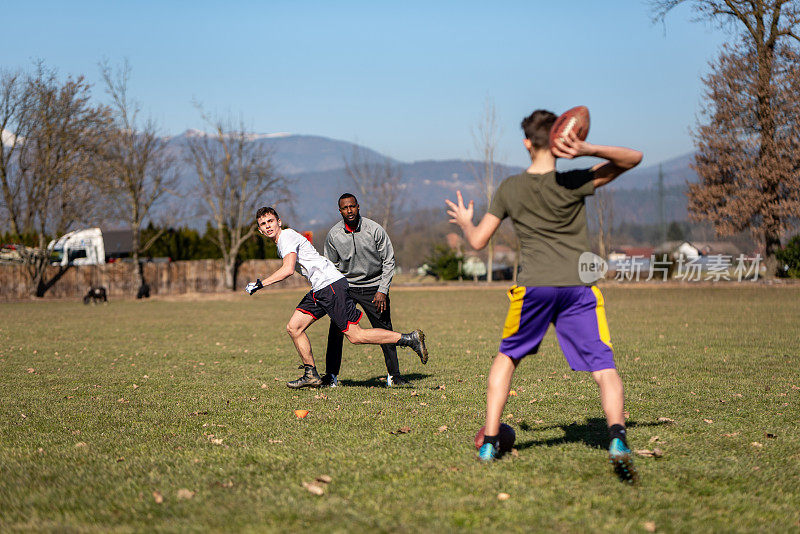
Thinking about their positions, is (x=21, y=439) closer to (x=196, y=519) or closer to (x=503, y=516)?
(x=196, y=519)

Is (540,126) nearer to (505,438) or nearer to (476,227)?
(476,227)

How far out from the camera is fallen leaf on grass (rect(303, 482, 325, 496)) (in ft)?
13.3

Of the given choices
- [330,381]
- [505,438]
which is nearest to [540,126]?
[505,438]

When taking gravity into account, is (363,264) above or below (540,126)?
below

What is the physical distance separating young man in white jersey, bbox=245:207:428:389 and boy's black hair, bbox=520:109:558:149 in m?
3.58

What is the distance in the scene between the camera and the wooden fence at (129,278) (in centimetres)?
3644

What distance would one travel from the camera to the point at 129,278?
39312 mm

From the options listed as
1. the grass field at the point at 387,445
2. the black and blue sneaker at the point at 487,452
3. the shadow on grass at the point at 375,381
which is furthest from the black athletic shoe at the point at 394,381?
the black and blue sneaker at the point at 487,452

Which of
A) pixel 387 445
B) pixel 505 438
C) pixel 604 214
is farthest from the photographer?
pixel 604 214

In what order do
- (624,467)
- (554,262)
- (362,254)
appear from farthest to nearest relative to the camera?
Answer: (362,254) < (554,262) < (624,467)

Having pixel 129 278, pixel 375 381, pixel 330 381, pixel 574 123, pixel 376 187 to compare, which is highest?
pixel 376 187

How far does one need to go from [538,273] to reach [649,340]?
9308 mm

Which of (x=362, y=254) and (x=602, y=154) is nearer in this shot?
(x=602, y=154)

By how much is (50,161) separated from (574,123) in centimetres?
3674
